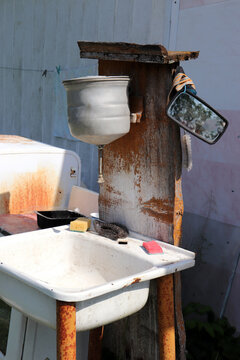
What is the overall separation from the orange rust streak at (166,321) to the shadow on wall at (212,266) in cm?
95

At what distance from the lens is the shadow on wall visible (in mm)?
3025

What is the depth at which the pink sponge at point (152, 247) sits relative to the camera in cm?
224

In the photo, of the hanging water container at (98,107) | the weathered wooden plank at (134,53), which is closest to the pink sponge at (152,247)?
the hanging water container at (98,107)

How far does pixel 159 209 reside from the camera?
234cm

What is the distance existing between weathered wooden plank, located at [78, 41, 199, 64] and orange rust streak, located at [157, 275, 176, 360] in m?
1.03

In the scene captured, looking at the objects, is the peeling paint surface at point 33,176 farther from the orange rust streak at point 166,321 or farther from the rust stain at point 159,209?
the orange rust streak at point 166,321

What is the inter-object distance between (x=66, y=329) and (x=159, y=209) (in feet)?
2.63

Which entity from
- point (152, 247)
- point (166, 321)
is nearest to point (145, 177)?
point (152, 247)

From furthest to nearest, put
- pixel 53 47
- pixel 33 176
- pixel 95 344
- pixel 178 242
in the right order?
pixel 53 47 < pixel 33 176 < pixel 95 344 < pixel 178 242

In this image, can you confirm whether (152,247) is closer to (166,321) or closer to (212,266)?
(166,321)

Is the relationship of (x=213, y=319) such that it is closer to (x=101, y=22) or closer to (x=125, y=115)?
(x=125, y=115)

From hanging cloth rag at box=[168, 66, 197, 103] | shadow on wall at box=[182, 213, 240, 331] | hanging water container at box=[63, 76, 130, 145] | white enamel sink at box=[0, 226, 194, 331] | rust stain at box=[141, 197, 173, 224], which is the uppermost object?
hanging cloth rag at box=[168, 66, 197, 103]

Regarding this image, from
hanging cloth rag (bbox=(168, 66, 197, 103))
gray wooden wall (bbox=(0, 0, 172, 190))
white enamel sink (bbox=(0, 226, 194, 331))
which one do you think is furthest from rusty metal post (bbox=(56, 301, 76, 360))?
gray wooden wall (bbox=(0, 0, 172, 190))

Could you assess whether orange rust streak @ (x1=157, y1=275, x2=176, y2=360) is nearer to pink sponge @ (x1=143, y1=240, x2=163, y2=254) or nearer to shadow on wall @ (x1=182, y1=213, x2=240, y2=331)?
pink sponge @ (x1=143, y1=240, x2=163, y2=254)
